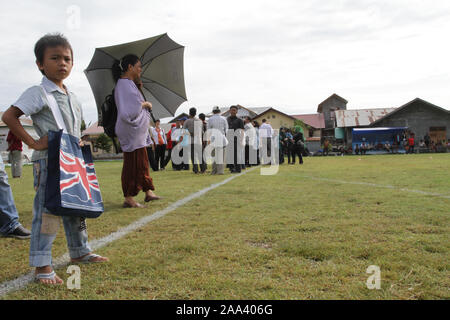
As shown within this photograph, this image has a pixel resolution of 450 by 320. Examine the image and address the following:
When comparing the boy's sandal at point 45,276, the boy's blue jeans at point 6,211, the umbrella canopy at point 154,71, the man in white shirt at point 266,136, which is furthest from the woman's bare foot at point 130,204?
the man in white shirt at point 266,136

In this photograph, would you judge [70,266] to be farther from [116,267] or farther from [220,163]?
[220,163]

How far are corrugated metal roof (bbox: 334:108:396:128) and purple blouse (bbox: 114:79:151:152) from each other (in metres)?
43.3

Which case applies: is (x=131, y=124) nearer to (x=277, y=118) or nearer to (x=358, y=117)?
(x=358, y=117)

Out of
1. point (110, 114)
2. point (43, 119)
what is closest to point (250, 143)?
point (110, 114)

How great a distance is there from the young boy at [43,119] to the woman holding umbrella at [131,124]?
2.76 m

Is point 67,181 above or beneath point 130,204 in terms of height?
above

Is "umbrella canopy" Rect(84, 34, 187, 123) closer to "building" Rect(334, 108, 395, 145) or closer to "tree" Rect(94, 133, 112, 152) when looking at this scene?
"building" Rect(334, 108, 395, 145)

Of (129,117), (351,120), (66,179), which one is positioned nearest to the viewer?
(66,179)

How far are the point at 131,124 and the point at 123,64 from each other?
3.01ft

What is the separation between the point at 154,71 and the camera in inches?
270

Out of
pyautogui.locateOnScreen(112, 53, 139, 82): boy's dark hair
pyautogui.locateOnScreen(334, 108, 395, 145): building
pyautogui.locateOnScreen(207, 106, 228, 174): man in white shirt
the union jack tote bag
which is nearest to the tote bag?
the union jack tote bag

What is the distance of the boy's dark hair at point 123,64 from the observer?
5535 mm

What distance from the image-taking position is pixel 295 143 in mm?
16391

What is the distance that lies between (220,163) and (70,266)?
8.74m
